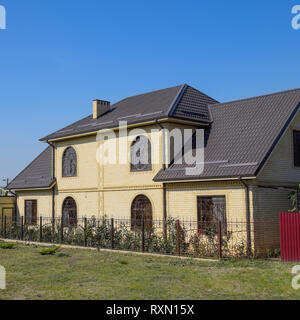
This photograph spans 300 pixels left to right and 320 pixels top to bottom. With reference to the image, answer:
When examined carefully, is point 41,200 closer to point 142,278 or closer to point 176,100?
point 176,100

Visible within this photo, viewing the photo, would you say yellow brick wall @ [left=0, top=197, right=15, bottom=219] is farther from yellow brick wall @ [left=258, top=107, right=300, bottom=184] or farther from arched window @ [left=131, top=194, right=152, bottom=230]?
yellow brick wall @ [left=258, top=107, right=300, bottom=184]

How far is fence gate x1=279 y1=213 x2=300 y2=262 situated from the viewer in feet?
43.9

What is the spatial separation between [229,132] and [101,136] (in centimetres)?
624

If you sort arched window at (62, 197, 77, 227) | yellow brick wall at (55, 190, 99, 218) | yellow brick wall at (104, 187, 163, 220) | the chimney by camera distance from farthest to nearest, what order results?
the chimney
arched window at (62, 197, 77, 227)
yellow brick wall at (55, 190, 99, 218)
yellow brick wall at (104, 187, 163, 220)

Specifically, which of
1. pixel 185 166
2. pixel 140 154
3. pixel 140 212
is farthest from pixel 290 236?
pixel 140 154

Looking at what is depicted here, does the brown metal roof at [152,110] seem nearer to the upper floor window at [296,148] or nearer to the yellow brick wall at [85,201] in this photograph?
the yellow brick wall at [85,201]

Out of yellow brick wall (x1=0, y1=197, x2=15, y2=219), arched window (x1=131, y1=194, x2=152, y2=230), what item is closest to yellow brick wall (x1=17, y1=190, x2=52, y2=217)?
yellow brick wall (x1=0, y1=197, x2=15, y2=219)

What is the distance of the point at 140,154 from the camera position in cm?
1892

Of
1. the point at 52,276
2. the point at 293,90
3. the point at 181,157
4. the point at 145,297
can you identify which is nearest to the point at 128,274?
the point at 52,276

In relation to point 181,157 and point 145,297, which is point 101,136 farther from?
point 145,297

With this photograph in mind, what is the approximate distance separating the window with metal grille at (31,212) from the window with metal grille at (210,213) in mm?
11630

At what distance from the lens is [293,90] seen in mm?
17391

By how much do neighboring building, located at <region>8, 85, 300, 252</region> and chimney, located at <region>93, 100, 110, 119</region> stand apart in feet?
0.17

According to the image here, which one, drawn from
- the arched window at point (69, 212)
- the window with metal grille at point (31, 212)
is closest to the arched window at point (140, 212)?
the arched window at point (69, 212)
